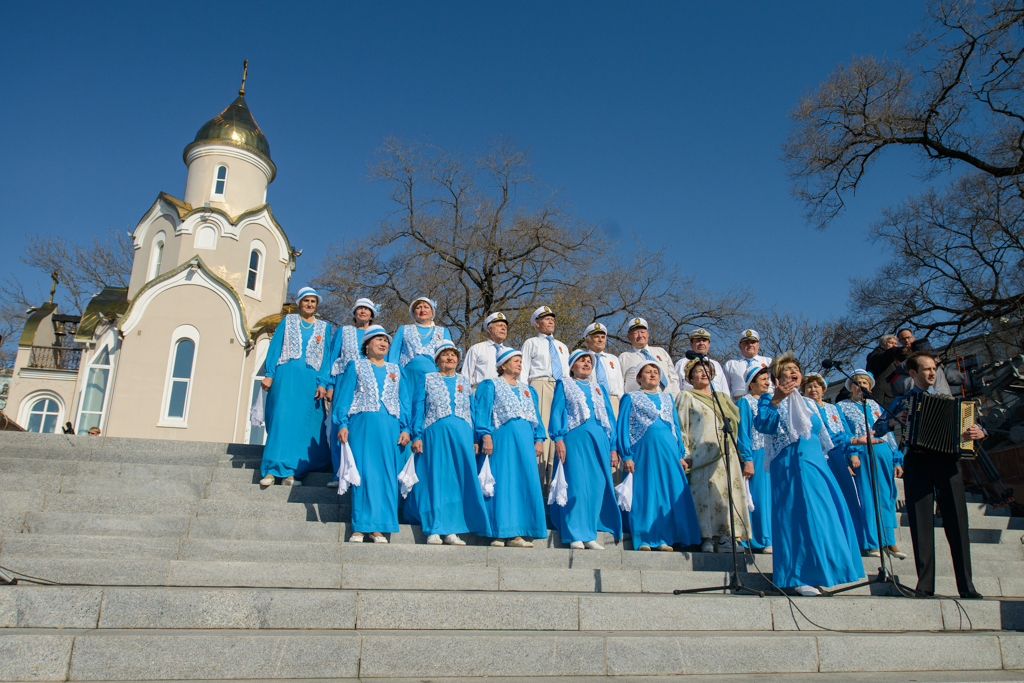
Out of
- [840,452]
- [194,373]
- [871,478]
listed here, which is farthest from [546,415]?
[194,373]

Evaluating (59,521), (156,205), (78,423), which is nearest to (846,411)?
(59,521)

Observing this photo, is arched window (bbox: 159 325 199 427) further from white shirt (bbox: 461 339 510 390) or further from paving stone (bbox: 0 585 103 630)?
paving stone (bbox: 0 585 103 630)

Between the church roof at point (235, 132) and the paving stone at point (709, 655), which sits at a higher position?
the church roof at point (235, 132)

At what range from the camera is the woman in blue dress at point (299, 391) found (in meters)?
7.43

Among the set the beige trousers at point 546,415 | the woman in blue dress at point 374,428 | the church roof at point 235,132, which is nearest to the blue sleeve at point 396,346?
the woman in blue dress at point 374,428

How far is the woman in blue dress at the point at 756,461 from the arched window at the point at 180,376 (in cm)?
1566

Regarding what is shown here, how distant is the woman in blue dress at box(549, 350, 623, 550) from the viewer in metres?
6.45

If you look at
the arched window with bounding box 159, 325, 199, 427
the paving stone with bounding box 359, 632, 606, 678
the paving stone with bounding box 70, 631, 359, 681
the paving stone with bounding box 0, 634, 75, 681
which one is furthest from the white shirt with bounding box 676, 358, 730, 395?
the arched window with bounding box 159, 325, 199, 427

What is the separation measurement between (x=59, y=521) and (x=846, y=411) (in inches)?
299

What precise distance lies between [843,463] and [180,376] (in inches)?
679

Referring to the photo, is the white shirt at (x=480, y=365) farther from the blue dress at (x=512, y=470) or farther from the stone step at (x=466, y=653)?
the stone step at (x=466, y=653)

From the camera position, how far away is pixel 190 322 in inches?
753

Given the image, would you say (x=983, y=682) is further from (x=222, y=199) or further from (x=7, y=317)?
(x=7, y=317)

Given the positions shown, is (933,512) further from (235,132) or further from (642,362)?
(235,132)
